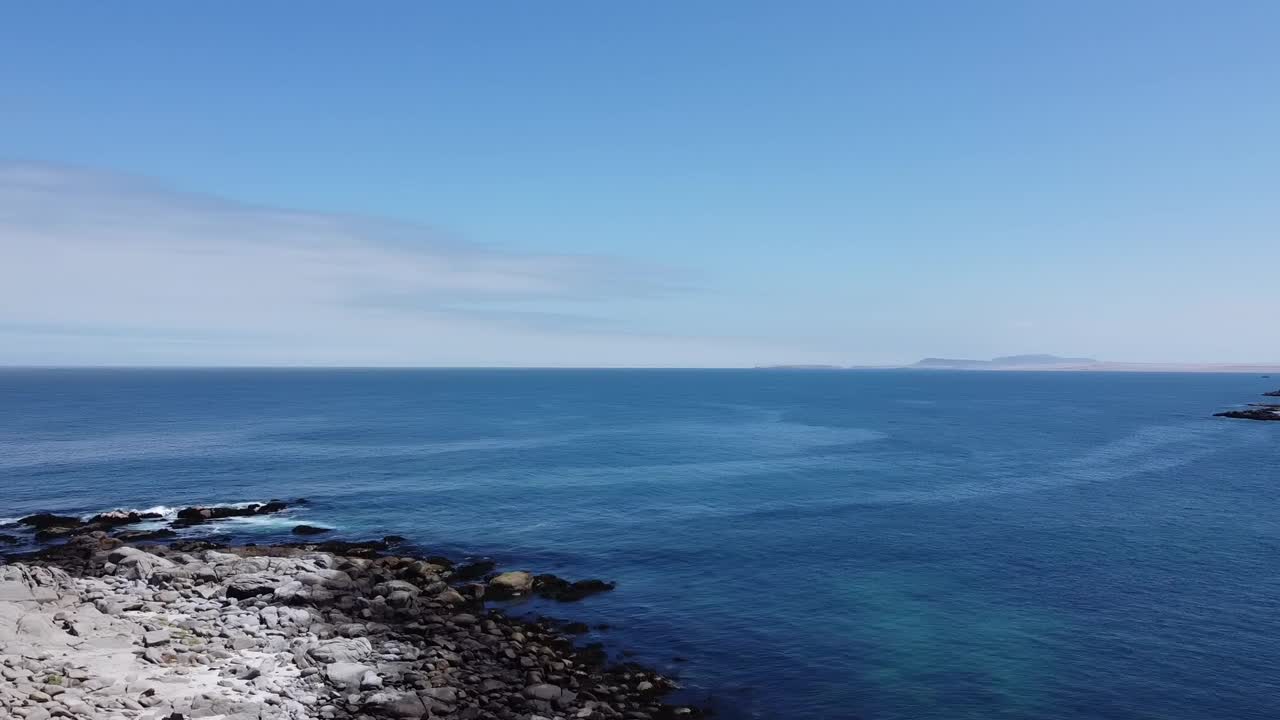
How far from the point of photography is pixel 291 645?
3472cm

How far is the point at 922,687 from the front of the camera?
1323 inches

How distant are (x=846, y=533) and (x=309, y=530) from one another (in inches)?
1743

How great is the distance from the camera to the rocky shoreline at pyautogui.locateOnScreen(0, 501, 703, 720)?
29047 millimetres

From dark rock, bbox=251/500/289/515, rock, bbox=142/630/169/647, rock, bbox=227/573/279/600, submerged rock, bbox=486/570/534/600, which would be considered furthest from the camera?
dark rock, bbox=251/500/289/515

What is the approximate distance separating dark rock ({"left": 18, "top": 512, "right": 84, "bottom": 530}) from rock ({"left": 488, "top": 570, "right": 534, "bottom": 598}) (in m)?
39.8

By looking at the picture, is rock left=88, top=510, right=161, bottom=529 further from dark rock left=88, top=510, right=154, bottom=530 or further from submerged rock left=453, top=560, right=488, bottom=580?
submerged rock left=453, top=560, right=488, bottom=580

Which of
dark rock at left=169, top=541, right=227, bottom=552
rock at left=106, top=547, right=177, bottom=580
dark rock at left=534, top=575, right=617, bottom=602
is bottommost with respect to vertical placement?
dark rock at left=534, top=575, right=617, bottom=602

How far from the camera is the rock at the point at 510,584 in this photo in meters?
45.9

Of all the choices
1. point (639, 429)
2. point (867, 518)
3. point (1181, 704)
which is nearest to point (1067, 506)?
point (867, 518)

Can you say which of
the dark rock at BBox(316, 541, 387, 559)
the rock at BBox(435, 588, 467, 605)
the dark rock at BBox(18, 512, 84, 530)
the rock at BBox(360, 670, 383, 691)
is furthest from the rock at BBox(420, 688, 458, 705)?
the dark rock at BBox(18, 512, 84, 530)

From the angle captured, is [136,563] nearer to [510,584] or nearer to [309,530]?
[309,530]

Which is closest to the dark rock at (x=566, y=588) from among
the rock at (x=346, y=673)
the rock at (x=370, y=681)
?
the rock at (x=346, y=673)

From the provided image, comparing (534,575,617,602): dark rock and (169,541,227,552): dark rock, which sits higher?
(169,541,227,552): dark rock

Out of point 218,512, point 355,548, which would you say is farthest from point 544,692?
point 218,512
